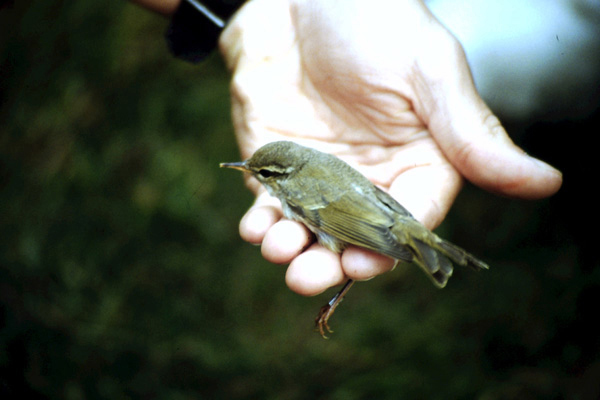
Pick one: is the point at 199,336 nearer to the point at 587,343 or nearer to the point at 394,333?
the point at 394,333

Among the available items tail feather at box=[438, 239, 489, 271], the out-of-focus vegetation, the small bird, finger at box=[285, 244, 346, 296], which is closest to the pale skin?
finger at box=[285, 244, 346, 296]

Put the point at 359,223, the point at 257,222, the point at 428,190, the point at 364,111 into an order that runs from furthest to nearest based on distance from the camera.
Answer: the point at 364,111
the point at 428,190
the point at 257,222
the point at 359,223

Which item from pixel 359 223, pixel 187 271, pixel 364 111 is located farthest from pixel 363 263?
pixel 187 271

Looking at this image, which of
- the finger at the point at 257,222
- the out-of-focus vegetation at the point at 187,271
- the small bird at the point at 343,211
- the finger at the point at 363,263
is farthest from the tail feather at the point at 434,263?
the out-of-focus vegetation at the point at 187,271

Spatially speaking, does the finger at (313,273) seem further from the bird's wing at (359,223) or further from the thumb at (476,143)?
the thumb at (476,143)

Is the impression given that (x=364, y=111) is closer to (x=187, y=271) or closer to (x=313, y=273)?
(x=313, y=273)

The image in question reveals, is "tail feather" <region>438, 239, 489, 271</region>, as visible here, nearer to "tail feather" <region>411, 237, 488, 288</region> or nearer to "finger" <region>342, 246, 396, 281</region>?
"tail feather" <region>411, 237, 488, 288</region>
